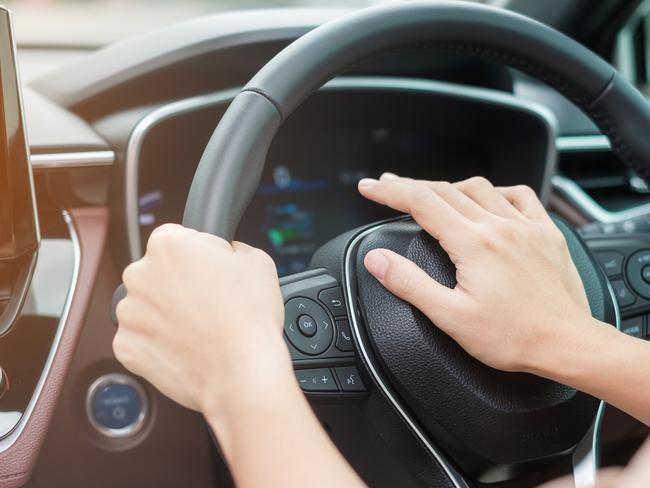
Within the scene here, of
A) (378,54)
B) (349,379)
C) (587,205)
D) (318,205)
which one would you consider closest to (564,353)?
(349,379)

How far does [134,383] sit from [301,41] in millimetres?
520

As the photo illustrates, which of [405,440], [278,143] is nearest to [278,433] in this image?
[405,440]

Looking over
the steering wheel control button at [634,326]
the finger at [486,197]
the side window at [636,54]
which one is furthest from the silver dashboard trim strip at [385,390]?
the side window at [636,54]

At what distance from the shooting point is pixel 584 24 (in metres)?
1.68

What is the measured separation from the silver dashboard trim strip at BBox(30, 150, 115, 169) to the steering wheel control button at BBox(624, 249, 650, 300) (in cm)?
66

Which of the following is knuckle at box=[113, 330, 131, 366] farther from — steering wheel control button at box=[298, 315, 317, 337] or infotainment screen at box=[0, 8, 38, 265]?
infotainment screen at box=[0, 8, 38, 265]

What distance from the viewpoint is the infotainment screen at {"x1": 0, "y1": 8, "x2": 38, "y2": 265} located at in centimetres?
76

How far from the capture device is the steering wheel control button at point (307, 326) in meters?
0.70

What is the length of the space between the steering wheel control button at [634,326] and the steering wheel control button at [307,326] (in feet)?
1.31

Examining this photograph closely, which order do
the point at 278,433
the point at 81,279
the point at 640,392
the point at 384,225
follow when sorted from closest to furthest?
the point at 278,433
the point at 640,392
the point at 384,225
the point at 81,279

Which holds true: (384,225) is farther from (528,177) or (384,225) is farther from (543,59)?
(528,177)

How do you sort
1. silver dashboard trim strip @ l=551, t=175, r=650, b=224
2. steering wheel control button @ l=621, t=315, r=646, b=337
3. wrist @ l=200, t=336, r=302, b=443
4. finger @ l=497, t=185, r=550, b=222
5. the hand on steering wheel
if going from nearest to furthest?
1. wrist @ l=200, t=336, r=302, b=443
2. the hand on steering wheel
3. finger @ l=497, t=185, r=550, b=222
4. steering wheel control button @ l=621, t=315, r=646, b=337
5. silver dashboard trim strip @ l=551, t=175, r=650, b=224

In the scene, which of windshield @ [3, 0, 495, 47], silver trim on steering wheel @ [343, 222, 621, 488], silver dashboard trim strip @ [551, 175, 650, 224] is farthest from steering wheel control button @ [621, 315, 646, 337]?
windshield @ [3, 0, 495, 47]

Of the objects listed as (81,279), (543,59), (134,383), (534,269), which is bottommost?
(134,383)
